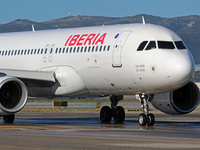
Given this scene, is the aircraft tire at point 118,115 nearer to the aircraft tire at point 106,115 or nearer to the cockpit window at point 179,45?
the aircraft tire at point 106,115

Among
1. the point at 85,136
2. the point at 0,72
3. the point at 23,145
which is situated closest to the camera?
the point at 23,145

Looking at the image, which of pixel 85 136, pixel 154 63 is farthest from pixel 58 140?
pixel 154 63

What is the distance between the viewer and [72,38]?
29281 millimetres

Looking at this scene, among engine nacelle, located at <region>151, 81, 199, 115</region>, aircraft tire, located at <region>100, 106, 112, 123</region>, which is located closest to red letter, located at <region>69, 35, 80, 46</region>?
aircraft tire, located at <region>100, 106, 112, 123</region>

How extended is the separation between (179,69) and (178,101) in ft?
16.2

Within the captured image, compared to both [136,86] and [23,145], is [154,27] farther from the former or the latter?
[23,145]

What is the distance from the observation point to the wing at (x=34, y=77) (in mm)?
27344

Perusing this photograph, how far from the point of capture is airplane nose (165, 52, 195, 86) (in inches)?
963

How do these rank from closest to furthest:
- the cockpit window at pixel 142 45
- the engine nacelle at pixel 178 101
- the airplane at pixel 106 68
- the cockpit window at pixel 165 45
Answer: the airplane at pixel 106 68 < the cockpit window at pixel 165 45 < the cockpit window at pixel 142 45 < the engine nacelle at pixel 178 101

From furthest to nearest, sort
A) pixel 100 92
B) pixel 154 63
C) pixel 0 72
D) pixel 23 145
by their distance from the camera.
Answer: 1. pixel 100 92
2. pixel 0 72
3. pixel 154 63
4. pixel 23 145

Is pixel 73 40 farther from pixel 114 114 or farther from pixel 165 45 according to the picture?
pixel 165 45

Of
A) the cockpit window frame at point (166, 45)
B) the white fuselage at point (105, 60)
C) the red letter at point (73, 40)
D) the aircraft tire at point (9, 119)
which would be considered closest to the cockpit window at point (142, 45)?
the white fuselage at point (105, 60)

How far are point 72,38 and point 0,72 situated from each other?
4.47m

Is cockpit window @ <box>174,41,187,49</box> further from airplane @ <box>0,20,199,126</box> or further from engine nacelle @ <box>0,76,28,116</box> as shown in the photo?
engine nacelle @ <box>0,76,28,116</box>
